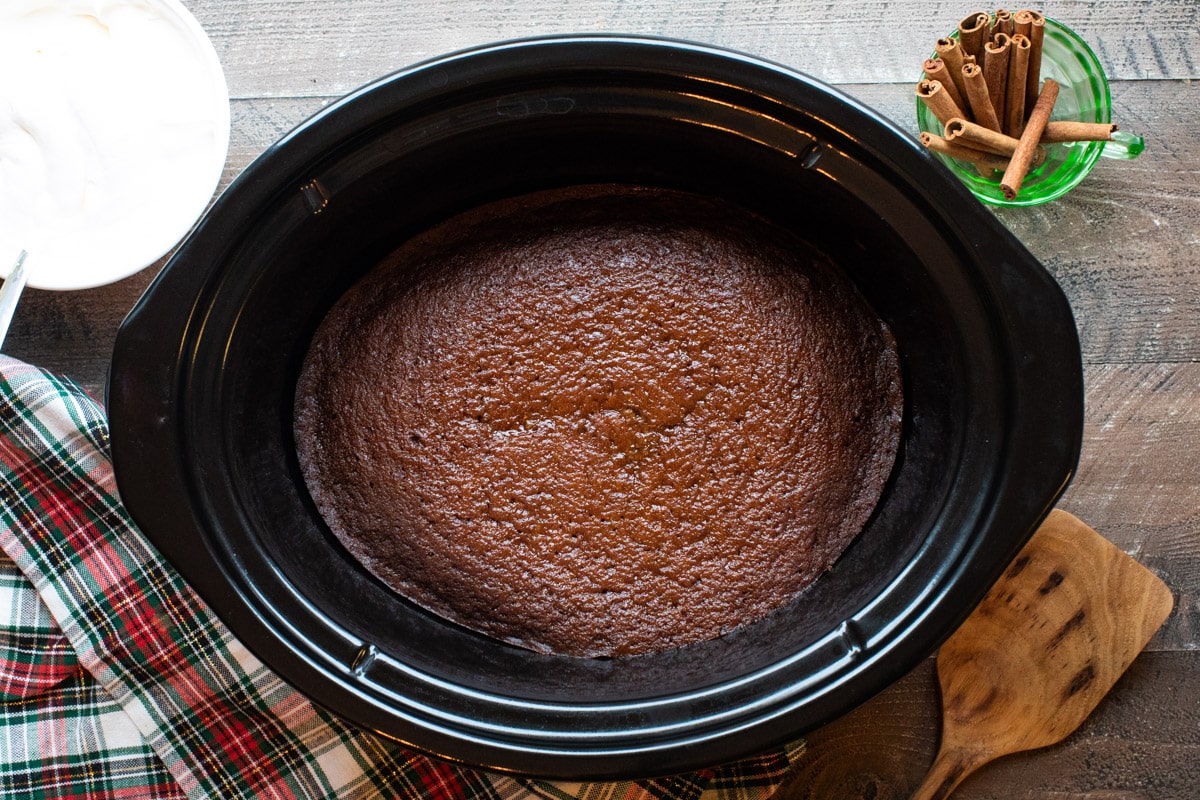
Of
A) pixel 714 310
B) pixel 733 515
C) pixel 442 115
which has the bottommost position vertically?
pixel 733 515

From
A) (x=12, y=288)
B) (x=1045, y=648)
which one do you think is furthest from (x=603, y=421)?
(x=12, y=288)

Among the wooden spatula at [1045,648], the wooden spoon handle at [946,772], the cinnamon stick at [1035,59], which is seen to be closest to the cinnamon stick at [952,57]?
the cinnamon stick at [1035,59]

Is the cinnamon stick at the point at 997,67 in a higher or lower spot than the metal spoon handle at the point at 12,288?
lower

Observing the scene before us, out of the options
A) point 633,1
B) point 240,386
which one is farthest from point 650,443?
point 633,1

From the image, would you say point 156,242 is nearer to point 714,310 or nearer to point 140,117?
point 140,117

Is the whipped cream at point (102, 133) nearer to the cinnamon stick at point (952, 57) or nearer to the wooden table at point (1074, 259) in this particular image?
the wooden table at point (1074, 259)

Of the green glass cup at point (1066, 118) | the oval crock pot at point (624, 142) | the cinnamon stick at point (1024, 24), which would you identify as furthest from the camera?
the green glass cup at point (1066, 118)

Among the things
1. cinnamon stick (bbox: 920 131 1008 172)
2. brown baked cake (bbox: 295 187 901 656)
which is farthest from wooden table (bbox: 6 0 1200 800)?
brown baked cake (bbox: 295 187 901 656)
